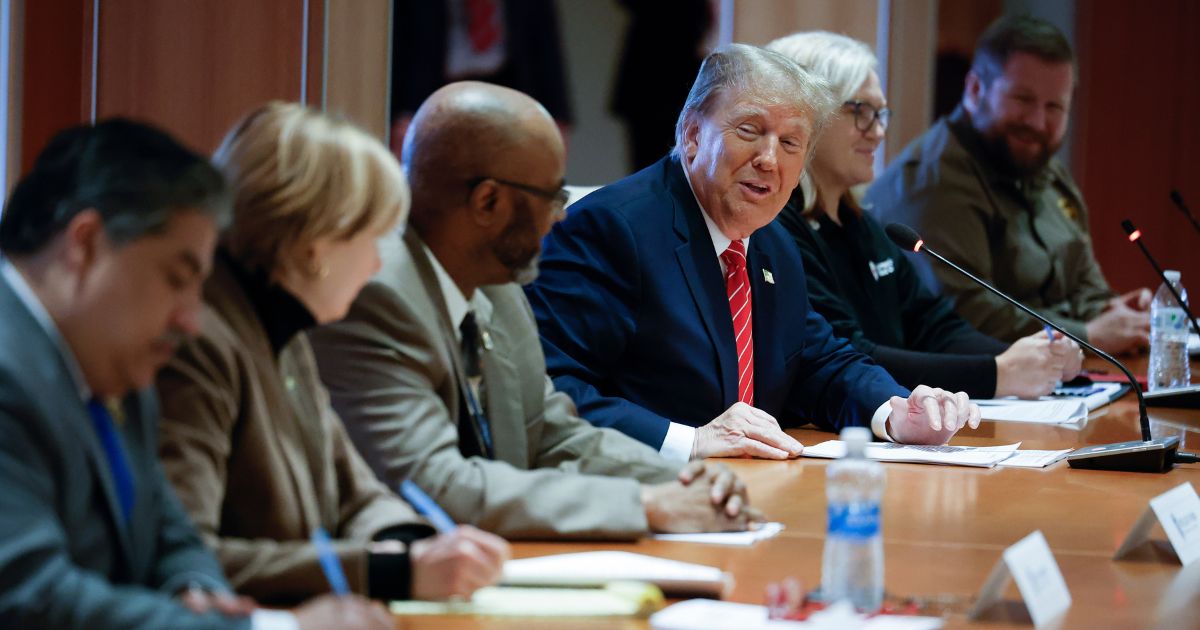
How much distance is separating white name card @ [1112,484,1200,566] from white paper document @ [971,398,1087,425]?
1.25 m

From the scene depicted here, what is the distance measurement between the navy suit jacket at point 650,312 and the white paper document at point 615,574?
1.02 m

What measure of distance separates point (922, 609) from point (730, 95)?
5.29 feet

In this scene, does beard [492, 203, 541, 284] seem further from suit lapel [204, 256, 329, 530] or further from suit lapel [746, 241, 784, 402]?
suit lapel [746, 241, 784, 402]

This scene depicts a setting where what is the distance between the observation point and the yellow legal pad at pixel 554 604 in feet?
4.84

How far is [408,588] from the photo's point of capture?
1470 mm

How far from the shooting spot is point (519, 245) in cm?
206

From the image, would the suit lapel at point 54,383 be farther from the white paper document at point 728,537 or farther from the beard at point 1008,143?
the beard at point 1008,143

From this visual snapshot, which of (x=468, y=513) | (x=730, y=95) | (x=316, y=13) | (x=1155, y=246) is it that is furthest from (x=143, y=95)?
(x=1155, y=246)

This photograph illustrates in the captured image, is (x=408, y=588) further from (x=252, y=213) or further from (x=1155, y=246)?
(x=1155, y=246)

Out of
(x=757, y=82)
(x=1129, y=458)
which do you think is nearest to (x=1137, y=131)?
(x=757, y=82)

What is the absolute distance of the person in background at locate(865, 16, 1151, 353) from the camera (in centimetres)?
458

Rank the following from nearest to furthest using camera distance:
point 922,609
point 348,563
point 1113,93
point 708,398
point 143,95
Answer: point 348,563 < point 922,609 < point 708,398 < point 143,95 < point 1113,93

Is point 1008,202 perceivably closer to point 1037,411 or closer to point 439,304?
→ point 1037,411

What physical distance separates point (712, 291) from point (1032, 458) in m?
0.70
